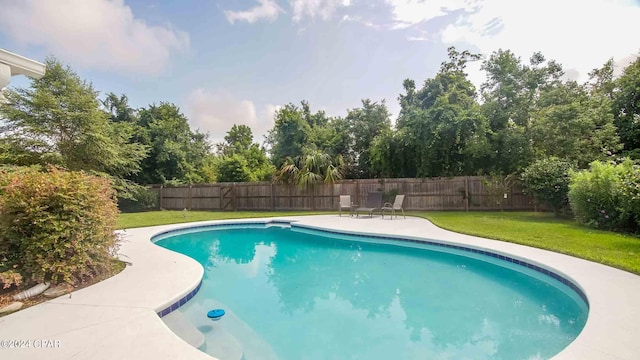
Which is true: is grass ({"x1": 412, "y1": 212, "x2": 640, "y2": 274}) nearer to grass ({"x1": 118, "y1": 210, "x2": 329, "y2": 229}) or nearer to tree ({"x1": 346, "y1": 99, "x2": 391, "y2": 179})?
grass ({"x1": 118, "y1": 210, "x2": 329, "y2": 229})

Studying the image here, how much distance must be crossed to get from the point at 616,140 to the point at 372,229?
10.7 m

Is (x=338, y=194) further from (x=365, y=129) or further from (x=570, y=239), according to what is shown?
(x=570, y=239)

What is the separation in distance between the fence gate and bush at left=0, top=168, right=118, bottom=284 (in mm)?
12210

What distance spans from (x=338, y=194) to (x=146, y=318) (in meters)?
Answer: 12.2

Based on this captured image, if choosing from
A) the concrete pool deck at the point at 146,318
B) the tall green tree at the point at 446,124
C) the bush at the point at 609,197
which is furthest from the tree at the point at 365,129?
Answer: the concrete pool deck at the point at 146,318

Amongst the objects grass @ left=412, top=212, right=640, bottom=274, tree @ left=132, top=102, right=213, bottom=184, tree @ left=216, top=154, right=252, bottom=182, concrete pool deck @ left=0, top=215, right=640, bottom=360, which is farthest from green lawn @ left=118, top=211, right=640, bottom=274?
tree @ left=132, top=102, right=213, bottom=184

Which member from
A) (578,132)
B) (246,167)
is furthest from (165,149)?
(578,132)

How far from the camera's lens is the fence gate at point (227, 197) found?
1639 centimetres

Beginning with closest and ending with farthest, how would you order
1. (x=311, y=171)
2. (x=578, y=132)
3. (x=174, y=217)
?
(x=578, y=132) < (x=174, y=217) < (x=311, y=171)

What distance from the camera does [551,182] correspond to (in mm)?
9609

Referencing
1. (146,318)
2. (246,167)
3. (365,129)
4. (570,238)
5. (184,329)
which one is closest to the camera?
(146,318)

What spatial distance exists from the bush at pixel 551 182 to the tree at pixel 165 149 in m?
17.4

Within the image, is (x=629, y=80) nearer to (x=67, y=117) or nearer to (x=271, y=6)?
(x=271, y=6)

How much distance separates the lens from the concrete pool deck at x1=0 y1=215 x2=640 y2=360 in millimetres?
2340
